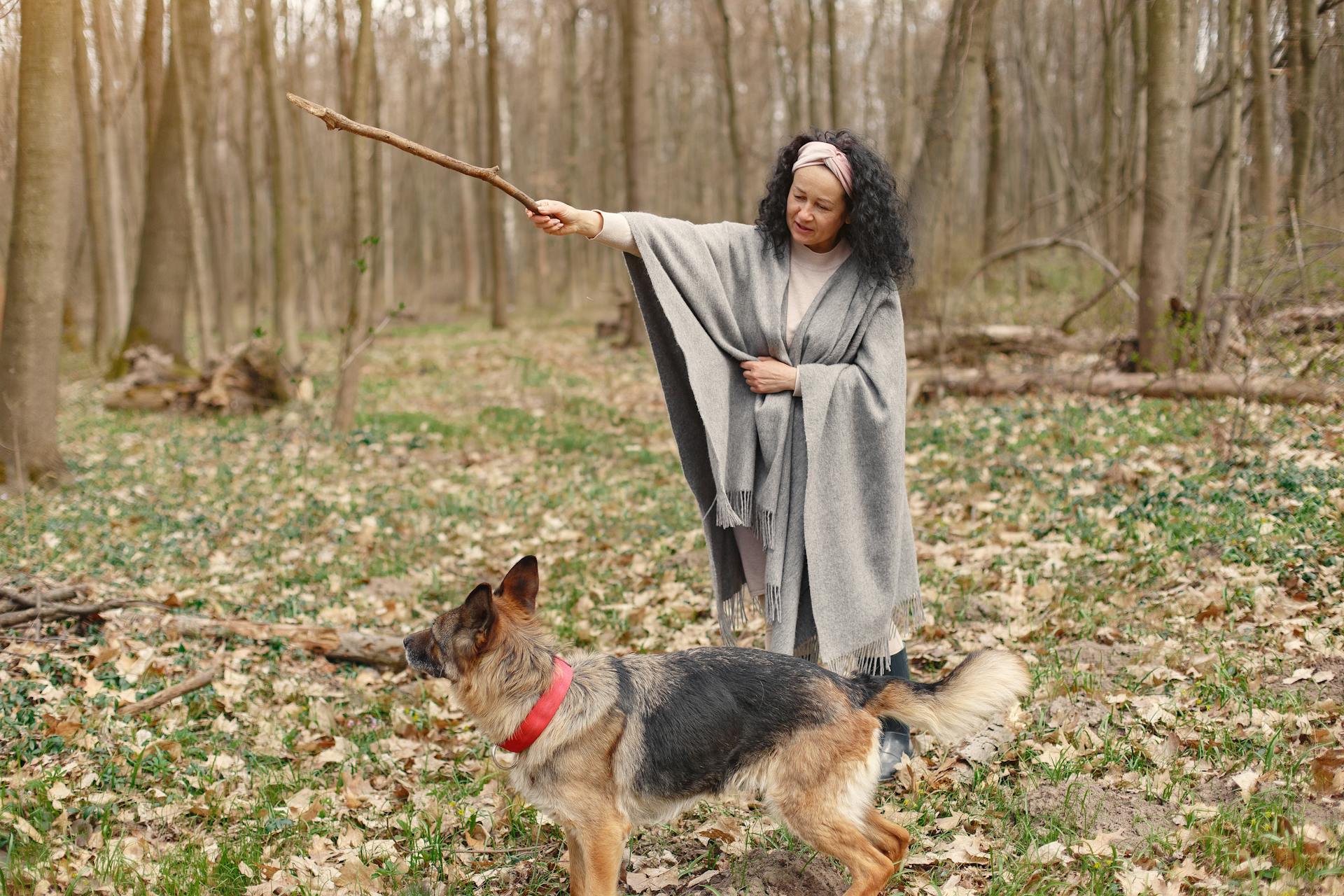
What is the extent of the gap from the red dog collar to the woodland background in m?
0.78

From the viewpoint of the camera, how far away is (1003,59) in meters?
23.8

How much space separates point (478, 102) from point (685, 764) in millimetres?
30471

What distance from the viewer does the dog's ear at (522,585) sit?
350 centimetres

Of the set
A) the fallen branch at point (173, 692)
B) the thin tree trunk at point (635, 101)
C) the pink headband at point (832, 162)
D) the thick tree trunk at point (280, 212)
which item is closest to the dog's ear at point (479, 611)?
the pink headband at point (832, 162)

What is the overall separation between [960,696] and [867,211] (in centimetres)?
194

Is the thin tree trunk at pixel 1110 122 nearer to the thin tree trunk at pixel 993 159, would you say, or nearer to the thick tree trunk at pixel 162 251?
the thin tree trunk at pixel 993 159

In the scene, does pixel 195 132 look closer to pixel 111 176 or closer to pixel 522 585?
pixel 111 176

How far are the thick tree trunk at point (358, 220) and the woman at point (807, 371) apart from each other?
7376 millimetres

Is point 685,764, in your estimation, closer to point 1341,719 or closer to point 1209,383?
point 1341,719

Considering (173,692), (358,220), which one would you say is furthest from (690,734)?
(358,220)

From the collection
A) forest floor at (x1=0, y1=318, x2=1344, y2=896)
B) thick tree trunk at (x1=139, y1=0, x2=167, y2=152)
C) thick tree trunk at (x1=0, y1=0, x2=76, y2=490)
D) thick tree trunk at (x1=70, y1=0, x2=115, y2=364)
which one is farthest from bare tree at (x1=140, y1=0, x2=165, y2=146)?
forest floor at (x1=0, y1=318, x2=1344, y2=896)

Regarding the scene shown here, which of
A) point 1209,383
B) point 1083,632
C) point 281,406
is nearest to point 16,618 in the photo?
point 1083,632

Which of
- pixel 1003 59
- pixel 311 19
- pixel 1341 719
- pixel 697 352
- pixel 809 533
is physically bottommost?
pixel 1341 719

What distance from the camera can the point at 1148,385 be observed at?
9.88 metres
